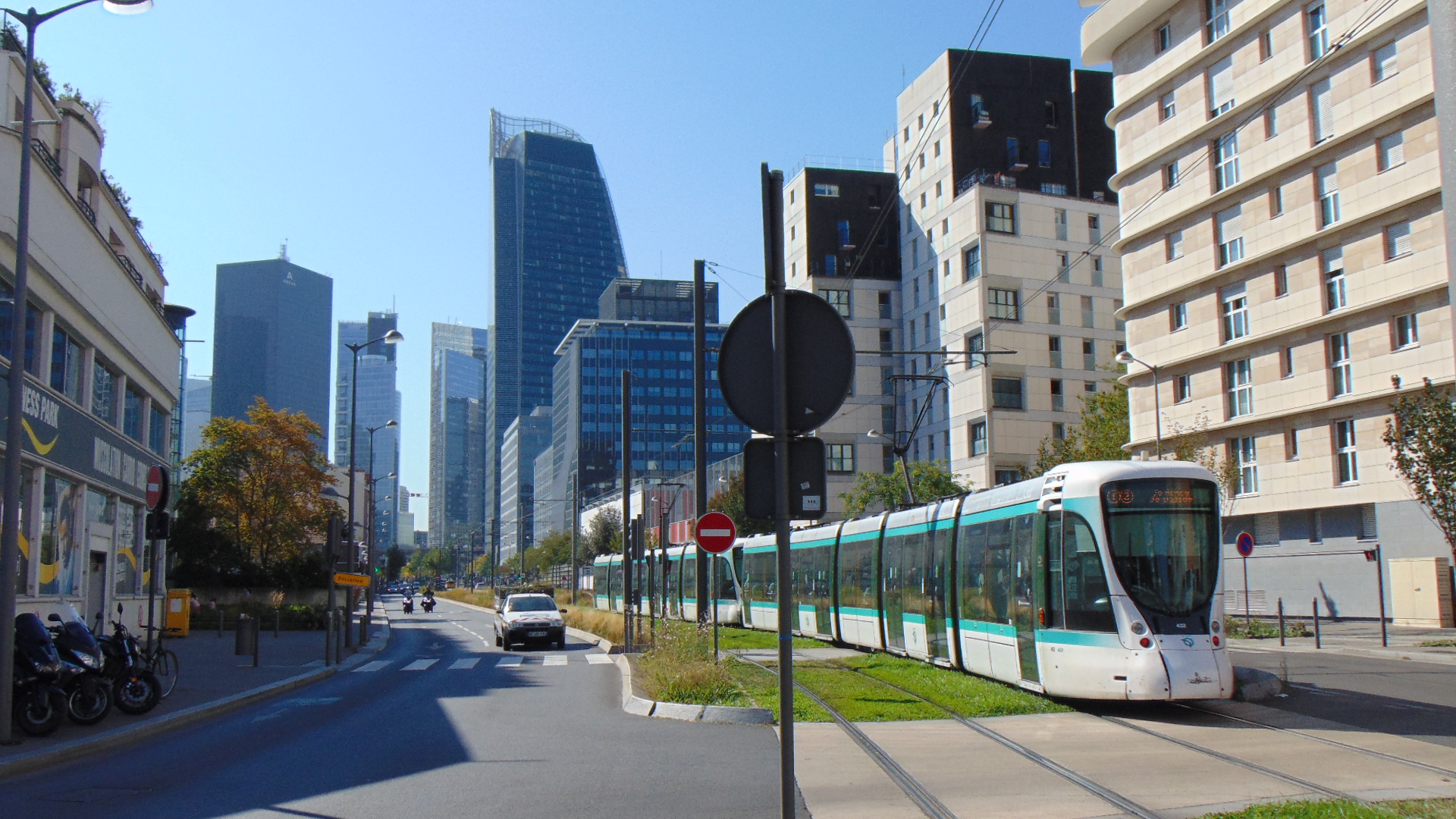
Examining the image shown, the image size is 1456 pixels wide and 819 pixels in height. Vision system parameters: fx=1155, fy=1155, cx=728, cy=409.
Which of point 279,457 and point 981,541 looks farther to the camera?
point 279,457

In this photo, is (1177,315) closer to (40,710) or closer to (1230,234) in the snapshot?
(1230,234)

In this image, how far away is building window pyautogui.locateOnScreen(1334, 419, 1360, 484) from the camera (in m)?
37.2

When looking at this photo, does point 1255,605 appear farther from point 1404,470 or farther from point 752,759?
point 752,759

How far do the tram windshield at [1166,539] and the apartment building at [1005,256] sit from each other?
43.8 meters

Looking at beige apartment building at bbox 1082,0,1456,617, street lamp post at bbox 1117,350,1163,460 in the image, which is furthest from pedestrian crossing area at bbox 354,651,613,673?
street lamp post at bbox 1117,350,1163,460

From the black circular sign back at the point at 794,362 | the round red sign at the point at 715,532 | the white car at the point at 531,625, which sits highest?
the black circular sign back at the point at 794,362

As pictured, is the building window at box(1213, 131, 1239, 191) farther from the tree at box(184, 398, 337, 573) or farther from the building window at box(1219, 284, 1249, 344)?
the tree at box(184, 398, 337, 573)

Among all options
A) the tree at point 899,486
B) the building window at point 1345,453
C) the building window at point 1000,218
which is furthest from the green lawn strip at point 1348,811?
the building window at point 1000,218

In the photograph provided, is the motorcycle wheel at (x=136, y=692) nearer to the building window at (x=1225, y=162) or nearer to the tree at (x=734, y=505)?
the building window at (x=1225, y=162)

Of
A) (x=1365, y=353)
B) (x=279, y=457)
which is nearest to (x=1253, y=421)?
(x=1365, y=353)

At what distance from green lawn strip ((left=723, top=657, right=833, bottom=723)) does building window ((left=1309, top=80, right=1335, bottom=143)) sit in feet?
95.0

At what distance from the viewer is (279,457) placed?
57469 mm

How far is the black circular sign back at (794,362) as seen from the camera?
5.29 metres

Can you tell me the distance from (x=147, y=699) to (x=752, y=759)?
8770 millimetres
